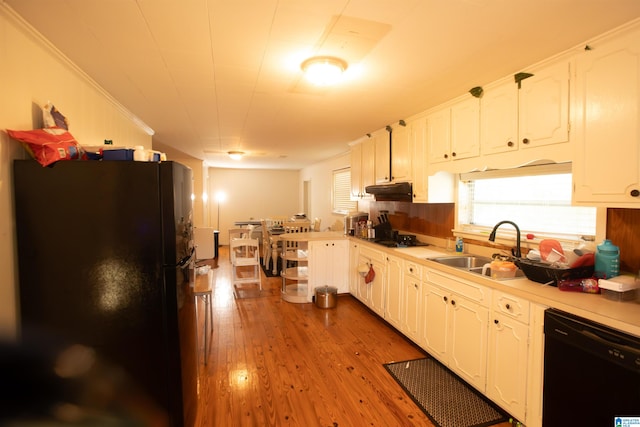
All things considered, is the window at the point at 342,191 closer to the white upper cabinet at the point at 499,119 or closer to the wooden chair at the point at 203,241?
the wooden chair at the point at 203,241

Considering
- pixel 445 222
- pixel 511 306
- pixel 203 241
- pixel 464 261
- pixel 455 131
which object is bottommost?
pixel 203 241

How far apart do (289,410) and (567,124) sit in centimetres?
260

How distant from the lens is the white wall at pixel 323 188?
22.0ft

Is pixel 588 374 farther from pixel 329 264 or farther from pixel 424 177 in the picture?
pixel 329 264

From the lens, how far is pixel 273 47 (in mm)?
1922

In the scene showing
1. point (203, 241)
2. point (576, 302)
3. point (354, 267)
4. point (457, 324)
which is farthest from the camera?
point (203, 241)

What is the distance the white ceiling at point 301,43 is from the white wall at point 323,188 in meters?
3.65

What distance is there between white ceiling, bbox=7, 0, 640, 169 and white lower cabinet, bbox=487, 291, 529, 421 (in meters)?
1.56

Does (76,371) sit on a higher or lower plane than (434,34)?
lower

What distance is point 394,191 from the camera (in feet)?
11.8

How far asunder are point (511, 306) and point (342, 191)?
4.90 metres

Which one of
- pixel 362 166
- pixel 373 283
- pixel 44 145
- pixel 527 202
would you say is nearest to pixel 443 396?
pixel 373 283

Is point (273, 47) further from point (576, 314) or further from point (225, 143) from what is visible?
point (225, 143)

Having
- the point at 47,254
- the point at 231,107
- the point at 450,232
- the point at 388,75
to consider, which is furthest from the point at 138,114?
the point at 450,232
